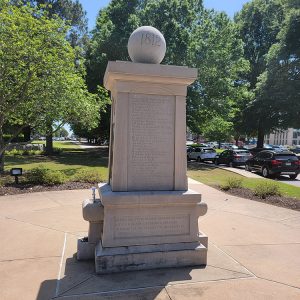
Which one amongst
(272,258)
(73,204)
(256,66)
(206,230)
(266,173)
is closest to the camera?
(272,258)

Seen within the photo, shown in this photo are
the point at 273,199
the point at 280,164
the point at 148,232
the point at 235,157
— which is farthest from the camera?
the point at 235,157

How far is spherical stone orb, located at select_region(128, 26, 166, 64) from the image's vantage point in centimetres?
464

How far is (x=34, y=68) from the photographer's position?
12.7m

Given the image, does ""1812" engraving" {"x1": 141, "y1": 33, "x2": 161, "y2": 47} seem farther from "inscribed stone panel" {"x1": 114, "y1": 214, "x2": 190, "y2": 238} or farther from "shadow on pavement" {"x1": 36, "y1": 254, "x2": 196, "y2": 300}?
"shadow on pavement" {"x1": 36, "y1": 254, "x2": 196, "y2": 300}

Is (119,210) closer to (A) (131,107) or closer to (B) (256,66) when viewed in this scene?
(A) (131,107)

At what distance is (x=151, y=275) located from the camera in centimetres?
428

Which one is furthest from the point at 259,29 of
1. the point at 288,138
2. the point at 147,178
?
the point at 288,138

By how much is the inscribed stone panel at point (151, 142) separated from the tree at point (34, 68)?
918 centimetres

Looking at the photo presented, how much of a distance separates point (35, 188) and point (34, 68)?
16.0ft

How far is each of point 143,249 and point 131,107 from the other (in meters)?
Result: 2.00

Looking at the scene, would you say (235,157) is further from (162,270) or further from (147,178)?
(162,270)

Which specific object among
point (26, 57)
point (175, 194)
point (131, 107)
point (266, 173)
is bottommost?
point (266, 173)

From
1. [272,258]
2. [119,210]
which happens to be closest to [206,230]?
[272,258]

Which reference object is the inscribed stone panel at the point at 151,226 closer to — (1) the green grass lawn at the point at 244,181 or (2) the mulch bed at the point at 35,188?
(2) the mulch bed at the point at 35,188
